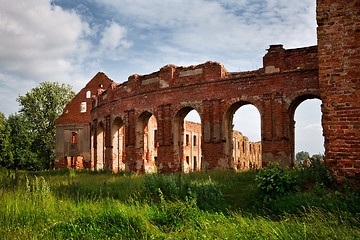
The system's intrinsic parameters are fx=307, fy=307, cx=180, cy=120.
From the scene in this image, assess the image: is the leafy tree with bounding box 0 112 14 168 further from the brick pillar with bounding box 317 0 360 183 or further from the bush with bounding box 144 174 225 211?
the brick pillar with bounding box 317 0 360 183

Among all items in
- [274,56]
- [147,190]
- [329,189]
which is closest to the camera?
[329,189]

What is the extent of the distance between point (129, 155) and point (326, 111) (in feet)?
44.6

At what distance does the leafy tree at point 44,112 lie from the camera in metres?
33.7

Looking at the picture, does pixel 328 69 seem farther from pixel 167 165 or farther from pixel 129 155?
pixel 129 155

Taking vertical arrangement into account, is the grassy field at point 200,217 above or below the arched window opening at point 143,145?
below

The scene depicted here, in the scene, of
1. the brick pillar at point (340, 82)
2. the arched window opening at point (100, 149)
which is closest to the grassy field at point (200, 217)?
the brick pillar at point (340, 82)

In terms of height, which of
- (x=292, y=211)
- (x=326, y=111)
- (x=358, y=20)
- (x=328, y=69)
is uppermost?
(x=358, y=20)

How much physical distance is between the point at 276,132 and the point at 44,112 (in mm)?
29065

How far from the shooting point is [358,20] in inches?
291

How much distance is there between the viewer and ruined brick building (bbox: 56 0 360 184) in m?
7.35

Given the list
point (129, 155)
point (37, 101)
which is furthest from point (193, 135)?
point (37, 101)

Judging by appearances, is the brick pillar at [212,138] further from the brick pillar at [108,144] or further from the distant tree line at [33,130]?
the distant tree line at [33,130]

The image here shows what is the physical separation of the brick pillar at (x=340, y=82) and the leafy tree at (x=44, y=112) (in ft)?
104

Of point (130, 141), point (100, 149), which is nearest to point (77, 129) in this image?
point (100, 149)
